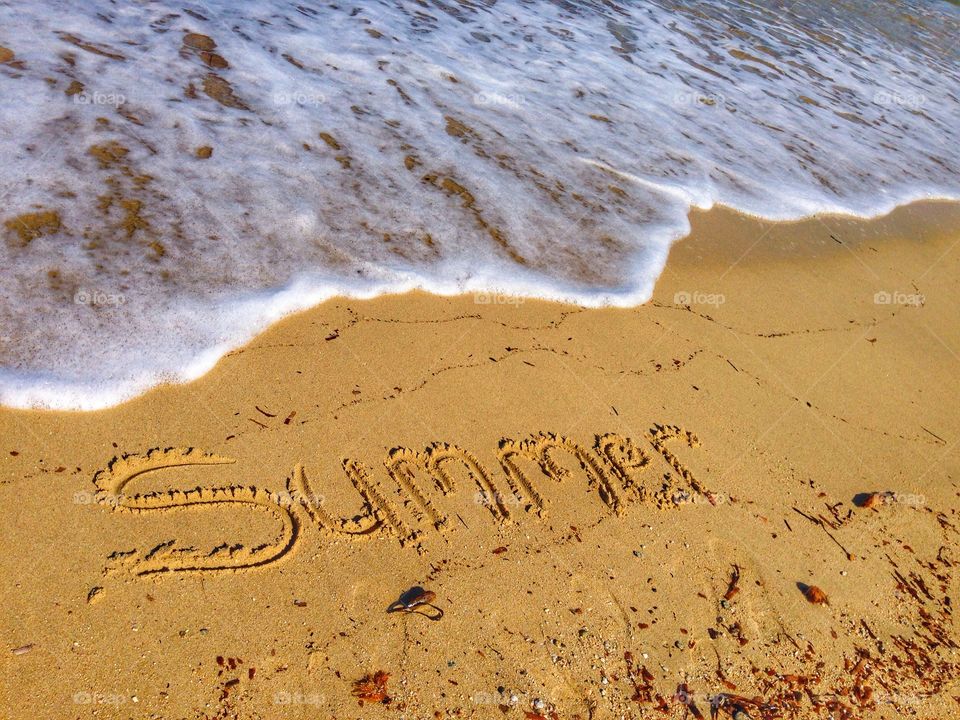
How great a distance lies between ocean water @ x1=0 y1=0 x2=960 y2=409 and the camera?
11.9 ft

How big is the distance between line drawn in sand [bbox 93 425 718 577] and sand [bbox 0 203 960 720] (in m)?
0.01

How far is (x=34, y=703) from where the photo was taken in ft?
6.81

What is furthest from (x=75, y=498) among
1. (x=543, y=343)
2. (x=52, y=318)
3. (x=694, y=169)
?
(x=694, y=169)

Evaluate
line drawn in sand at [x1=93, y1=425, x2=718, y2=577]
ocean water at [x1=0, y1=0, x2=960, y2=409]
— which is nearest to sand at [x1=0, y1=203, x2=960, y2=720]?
line drawn in sand at [x1=93, y1=425, x2=718, y2=577]

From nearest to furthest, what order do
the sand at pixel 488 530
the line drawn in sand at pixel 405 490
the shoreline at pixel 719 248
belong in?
the sand at pixel 488 530
the line drawn in sand at pixel 405 490
the shoreline at pixel 719 248

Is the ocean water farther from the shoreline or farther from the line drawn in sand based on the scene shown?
the line drawn in sand

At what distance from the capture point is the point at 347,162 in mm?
5215

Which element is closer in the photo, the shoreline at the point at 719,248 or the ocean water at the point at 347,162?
the shoreline at the point at 719,248

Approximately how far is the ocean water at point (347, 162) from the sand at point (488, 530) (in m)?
0.41

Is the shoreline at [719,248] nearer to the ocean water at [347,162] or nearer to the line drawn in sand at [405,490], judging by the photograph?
the ocean water at [347,162]

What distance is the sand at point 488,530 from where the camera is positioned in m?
2.34

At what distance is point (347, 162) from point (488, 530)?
3.53 metres

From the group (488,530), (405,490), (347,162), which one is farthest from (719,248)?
(405,490)

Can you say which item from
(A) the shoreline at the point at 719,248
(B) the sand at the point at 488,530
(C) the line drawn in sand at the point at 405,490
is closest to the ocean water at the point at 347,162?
(A) the shoreline at the point at 719,248
